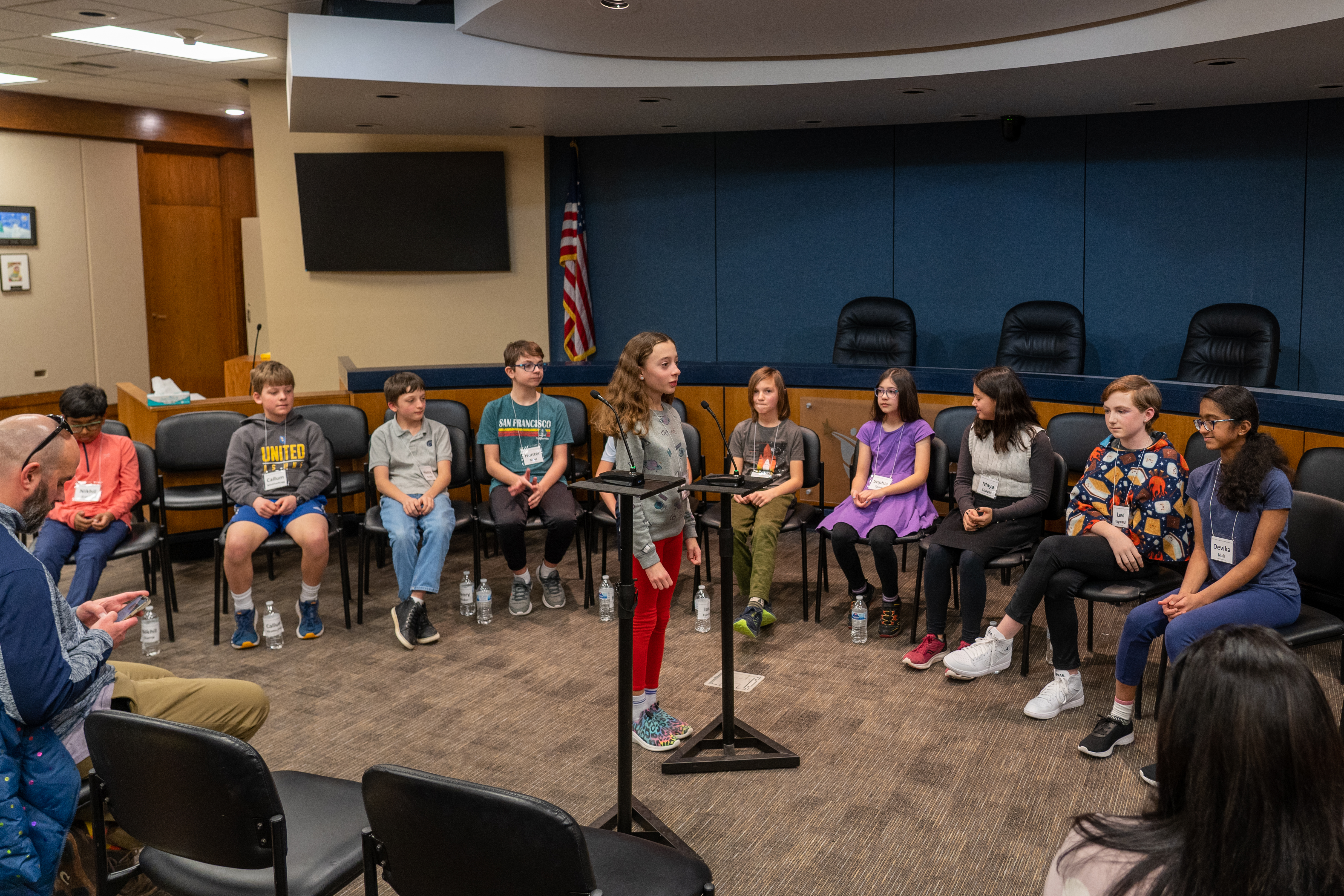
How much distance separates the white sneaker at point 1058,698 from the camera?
3.56 m

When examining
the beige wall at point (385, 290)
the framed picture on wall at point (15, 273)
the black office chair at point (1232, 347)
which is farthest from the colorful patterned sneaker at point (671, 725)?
the framed picture on wall at point (15, 273)

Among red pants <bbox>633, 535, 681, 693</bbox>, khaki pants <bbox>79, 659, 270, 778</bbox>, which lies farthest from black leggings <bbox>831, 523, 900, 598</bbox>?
khaki pants <bbox>79, 659, 270, 778</bbox>

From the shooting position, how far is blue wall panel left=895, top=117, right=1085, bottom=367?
7094mm

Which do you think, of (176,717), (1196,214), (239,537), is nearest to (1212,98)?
(1196,214)

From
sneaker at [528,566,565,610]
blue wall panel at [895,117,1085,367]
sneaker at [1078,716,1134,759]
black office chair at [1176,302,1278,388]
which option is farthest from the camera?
blue wall panel at [895,117,1085,367]

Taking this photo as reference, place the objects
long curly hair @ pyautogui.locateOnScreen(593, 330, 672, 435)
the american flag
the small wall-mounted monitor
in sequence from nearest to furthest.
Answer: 1. long curly hair @ pyautogui.locateOnScreen(593, 330, 672, 435)
2. the american flag
3. the small wall-mounted monitor

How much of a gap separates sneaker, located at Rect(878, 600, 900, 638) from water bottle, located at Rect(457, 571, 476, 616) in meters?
1.88

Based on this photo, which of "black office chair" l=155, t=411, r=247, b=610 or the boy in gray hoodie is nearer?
the boy in gray hoodie

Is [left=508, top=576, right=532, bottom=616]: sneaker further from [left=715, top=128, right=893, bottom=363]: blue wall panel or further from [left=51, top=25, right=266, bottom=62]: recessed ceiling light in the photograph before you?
[left=51, top=25, right=266, bottom=62]: recessed ceiling light

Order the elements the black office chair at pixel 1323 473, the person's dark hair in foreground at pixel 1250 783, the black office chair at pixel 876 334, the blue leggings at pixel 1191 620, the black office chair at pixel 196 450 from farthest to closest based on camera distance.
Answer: the black office chair at pixel 876 334 < the black office chair at pixel 196 450 < the black office chair at pixel 1323 473 < the blue leggings at pixel 1191 620 < the person's dark hair in foreground at pixel 1250 783

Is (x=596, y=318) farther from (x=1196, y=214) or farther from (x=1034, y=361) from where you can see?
(x=1196, y=214)

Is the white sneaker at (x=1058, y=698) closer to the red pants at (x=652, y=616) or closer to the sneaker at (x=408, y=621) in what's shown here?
the red pants at (x=652, y=616)

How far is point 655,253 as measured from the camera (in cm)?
799

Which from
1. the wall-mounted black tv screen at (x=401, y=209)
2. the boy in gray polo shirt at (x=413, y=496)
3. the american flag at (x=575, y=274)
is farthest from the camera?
the american flag at (x=575, y=274)
